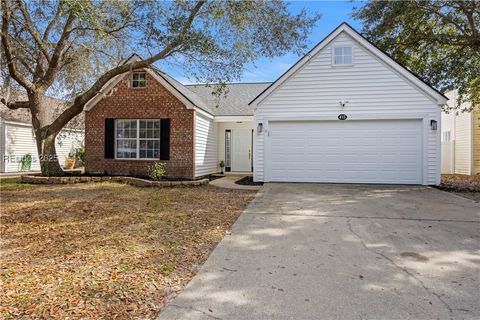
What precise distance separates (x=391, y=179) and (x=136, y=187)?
8.66 m

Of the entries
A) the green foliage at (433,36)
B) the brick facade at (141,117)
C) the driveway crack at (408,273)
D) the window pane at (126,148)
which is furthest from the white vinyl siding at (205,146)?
the driveway crack at (408,273)

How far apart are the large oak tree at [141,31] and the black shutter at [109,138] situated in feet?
4.21

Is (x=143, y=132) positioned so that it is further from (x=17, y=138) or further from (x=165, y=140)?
(x=17, y=138)

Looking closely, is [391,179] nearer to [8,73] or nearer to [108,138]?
[108,138]

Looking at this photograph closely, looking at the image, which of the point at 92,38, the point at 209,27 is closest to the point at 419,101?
the point at 209,27

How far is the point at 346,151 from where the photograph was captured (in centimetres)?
1180

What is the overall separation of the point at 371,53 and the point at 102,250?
10854 mm

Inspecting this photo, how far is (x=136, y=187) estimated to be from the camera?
1095cm

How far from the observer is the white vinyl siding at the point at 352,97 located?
37.3ft

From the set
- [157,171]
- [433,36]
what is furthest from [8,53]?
[433,36]

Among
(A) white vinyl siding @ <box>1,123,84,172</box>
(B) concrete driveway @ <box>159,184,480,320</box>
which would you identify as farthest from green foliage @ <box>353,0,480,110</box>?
(A) white vinyl siding @ <box>1,123,84,172</box>

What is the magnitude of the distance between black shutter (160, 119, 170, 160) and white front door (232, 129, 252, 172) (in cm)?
439

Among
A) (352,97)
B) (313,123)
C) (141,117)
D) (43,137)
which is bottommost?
(43,137)

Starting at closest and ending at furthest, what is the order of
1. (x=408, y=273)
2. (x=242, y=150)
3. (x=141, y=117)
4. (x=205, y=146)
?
(x=408, y=273) < (x=141, y=117) < (x=205, y=146) < (x=242, y=150)
